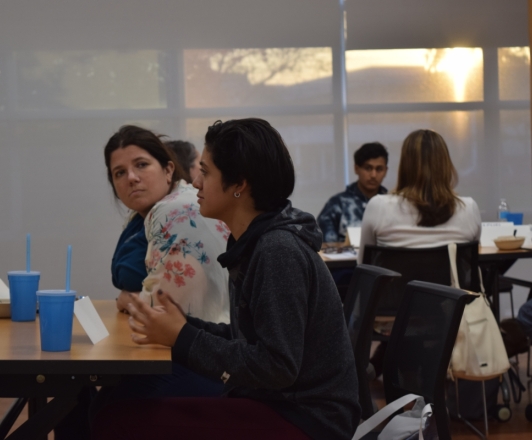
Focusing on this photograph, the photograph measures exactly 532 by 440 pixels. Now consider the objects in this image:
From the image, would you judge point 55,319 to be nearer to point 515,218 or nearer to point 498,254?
point 498,254

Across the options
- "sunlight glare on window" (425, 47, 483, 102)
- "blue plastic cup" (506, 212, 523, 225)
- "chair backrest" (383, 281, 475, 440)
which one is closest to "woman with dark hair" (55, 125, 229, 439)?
"chair backrest" (383, 281, 475, 440)

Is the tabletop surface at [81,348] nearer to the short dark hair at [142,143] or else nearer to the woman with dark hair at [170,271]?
the woman with dark hair at [170,271]

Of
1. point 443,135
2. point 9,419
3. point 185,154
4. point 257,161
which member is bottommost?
point 9,419

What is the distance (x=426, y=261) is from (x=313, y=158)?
3330 millimetres

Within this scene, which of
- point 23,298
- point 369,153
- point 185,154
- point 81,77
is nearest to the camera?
point 23,298

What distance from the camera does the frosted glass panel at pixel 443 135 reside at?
6.36 m

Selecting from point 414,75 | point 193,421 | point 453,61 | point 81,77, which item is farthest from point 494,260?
point 81,77

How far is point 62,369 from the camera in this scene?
1.40m

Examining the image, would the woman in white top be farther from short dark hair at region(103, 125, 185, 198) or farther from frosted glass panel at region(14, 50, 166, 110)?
frosted glass panel at region(14, 50, 166, 110)

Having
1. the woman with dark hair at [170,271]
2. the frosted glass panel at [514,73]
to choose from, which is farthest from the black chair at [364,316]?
the frosted glass panel at [514,73]

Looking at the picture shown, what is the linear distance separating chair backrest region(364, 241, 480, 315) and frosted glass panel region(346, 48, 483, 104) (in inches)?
133

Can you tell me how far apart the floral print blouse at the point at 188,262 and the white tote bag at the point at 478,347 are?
1308mm

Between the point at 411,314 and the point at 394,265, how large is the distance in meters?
1.28

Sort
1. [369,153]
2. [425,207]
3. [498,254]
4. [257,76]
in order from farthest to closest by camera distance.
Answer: [257,76], [369,153], [498,254], [425,207]
